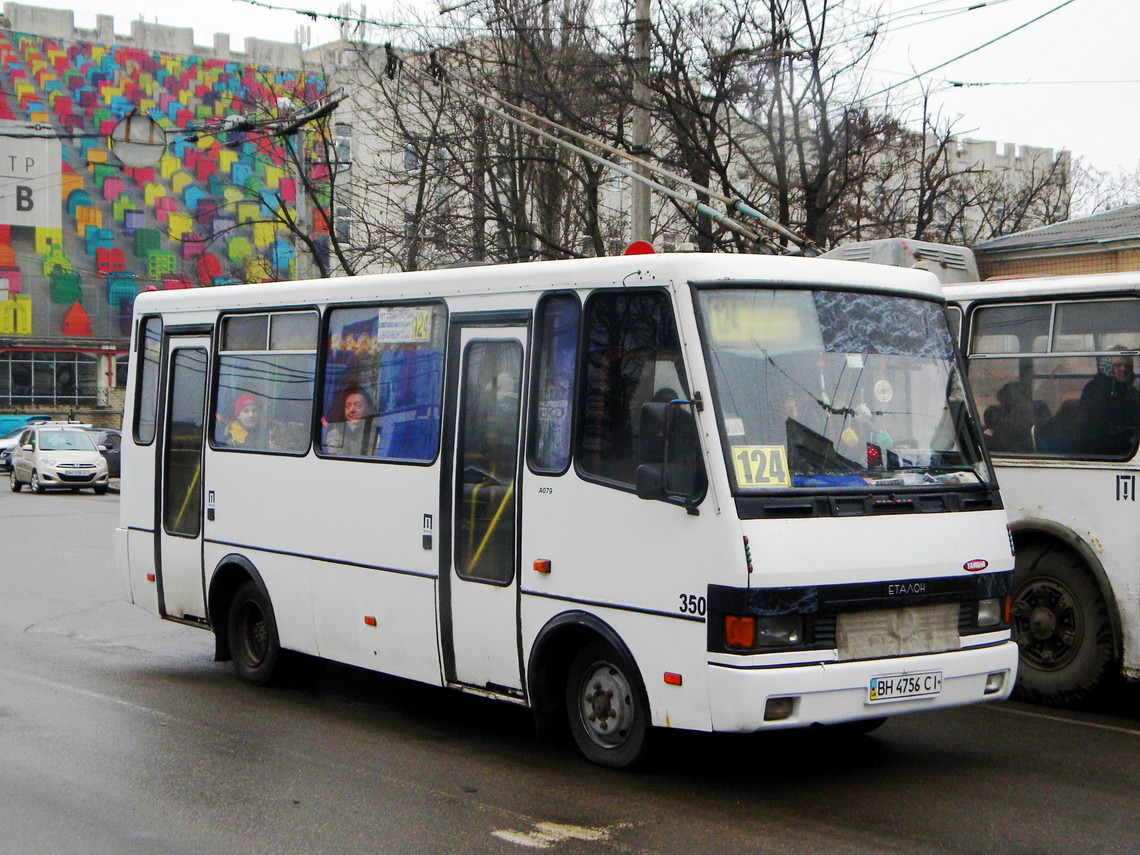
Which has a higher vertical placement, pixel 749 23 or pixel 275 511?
pixel 749 23

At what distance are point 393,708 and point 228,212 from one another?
230 feet

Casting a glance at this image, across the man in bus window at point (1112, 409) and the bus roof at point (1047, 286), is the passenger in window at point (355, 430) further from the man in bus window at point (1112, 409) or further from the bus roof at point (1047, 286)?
the man in bus window at point (1112, 409)

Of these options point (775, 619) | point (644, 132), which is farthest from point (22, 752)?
point (644, 132)

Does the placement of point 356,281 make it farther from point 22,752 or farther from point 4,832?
point 4,832

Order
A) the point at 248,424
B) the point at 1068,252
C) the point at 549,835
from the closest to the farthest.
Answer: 1. the point at 549,835
2. the point at 248,424
3. the point at 1068,252

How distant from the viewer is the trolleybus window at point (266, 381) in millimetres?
9391

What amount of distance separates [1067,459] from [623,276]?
3593 millimetres

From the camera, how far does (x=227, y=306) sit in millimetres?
10172

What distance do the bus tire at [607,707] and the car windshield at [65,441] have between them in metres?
30.6

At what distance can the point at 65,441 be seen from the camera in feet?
118

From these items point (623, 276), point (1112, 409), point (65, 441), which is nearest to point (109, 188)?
point (65, 441)

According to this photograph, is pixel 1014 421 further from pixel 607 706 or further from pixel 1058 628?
pixel 607 706

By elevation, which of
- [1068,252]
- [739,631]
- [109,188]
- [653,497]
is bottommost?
[739,631]

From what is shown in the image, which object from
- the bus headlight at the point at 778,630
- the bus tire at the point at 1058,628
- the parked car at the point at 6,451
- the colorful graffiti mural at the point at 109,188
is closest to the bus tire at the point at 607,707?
the bus headlight at the point at 778,630
